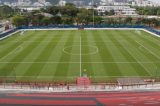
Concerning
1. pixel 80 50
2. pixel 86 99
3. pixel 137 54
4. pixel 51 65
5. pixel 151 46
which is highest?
pixel 86 99

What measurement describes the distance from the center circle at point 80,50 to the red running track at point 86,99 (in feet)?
83.4

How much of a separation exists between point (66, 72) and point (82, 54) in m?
13.6

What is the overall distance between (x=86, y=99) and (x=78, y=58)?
23199mm

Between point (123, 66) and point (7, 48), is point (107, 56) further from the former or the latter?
point (7, 48)

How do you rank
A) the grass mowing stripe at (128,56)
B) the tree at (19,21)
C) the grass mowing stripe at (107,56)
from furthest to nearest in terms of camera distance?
the tree at (19,21)
the grass mowing stripe at (128,56)
the grass mowing stripe at (107,56)

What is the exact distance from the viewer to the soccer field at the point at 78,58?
4634 centimetres

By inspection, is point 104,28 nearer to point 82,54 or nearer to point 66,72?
point 82,54

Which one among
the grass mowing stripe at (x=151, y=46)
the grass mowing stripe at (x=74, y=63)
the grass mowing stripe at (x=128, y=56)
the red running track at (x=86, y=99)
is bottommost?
the grass mowing stripe at (x=151, y=46)

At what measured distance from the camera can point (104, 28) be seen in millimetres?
108500

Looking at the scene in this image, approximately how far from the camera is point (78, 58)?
2222 inches

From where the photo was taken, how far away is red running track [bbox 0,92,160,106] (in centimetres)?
3228

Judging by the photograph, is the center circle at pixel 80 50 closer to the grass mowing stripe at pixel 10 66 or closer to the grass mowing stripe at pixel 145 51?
the grass mowing stripe at pixel 10 66

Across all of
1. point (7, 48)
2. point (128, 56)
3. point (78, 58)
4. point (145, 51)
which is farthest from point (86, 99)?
point (7, 48)

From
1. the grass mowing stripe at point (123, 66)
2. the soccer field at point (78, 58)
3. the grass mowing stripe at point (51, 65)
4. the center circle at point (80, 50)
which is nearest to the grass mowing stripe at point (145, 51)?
the soccer field at point (78, 58)
